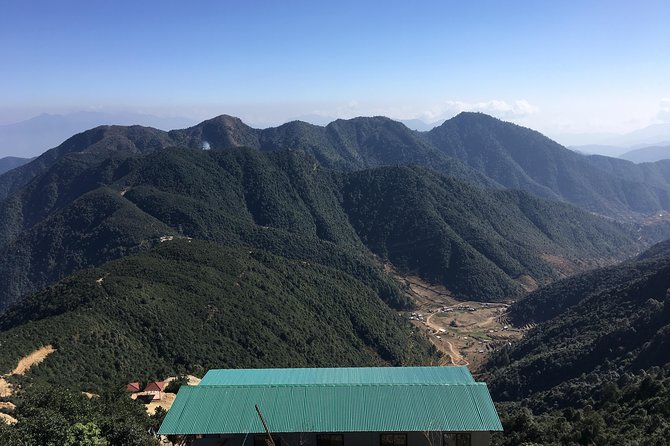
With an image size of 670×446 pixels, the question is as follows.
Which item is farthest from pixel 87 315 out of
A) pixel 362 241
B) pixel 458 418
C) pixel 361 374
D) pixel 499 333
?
pixel 362 241

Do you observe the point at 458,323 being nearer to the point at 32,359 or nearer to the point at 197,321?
the point at 197,321

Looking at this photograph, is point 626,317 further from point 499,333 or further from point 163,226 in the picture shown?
point 163,226

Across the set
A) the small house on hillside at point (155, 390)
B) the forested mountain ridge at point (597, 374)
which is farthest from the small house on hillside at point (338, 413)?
the small house on hillside at point (155, 390)

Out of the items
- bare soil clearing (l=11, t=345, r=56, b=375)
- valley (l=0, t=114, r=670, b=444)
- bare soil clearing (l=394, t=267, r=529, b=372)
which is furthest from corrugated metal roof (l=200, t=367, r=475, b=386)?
bare soil clearing (l=394, t=267, r=529, b=372)

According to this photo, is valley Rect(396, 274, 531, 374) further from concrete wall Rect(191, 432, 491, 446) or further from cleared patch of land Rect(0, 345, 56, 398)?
concrete wall Rect(191, 432, 491, 446)

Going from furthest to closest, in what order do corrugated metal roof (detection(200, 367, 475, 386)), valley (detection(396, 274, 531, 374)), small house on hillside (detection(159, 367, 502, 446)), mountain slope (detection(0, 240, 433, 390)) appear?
valley (detection(396, 274, 531, 374)), mountain slope (detection(0, 240, 433, 390)), corrugated metal roof (detection(200, 367, 475, 386)), small house on hillside (detection(159, 367, 502, 446))

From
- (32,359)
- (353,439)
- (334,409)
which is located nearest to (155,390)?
(32,359)
